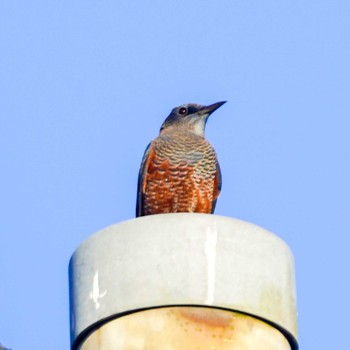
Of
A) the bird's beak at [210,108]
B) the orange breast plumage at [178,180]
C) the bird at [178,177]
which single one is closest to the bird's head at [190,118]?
the bird's beak at [210,108]

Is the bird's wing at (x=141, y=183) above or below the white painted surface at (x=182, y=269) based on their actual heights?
below

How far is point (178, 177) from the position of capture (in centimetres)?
1154

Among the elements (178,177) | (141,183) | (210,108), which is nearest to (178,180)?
(178,177)

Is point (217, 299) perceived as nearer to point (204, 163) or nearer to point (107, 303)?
point (107, 303)

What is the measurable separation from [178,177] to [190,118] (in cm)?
132

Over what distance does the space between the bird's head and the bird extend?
0.39 metres

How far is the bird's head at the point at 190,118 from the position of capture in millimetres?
12547

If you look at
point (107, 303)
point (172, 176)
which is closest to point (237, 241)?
point (107, 303)

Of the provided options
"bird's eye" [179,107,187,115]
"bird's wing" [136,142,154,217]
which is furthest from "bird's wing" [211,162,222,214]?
"bird's eye" [179,107,187,115]

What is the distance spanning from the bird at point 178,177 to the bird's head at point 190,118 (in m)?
0.39

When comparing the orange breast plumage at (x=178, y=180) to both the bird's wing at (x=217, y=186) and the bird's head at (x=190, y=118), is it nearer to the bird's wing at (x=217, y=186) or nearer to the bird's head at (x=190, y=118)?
the bird's wing at (x=217, y=186)

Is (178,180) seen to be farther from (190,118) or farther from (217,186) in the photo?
(190,118)

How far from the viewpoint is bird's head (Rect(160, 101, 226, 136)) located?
1255 centimetres

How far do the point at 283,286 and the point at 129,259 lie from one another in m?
0.97
